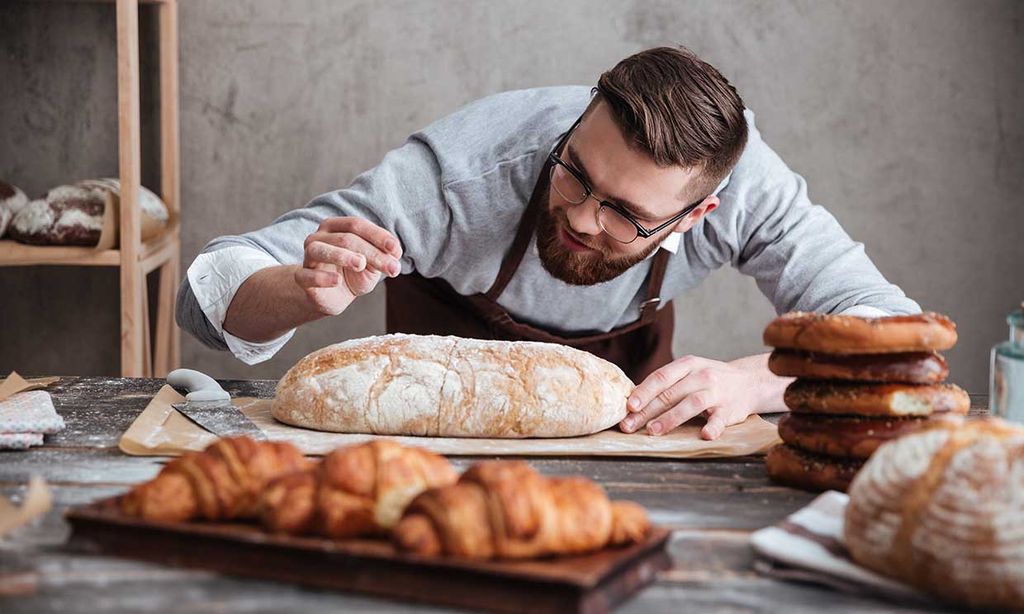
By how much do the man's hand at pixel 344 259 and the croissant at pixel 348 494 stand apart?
596mm

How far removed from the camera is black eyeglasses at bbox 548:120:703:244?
182cm

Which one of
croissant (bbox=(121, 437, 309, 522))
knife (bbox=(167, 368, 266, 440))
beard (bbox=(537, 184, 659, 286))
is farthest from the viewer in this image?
beard (bbox=(537, 184, 659, 286))

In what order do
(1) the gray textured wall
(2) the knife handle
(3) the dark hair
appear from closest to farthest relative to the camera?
(2) the knife handle → (3) the dark hair → (1) the gray textured wall

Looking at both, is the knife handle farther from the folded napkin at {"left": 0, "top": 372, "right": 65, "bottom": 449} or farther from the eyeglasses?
the eyeglasses

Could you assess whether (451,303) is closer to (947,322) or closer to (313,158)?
(313,158)

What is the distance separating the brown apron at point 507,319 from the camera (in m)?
2.21

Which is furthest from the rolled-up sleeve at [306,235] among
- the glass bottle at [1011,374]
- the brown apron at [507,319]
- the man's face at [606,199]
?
the glass bottle at [1011,374]

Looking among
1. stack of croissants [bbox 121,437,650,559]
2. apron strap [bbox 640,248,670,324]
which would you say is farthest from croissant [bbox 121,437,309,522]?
apron strap [bbox 640,248,670,324]

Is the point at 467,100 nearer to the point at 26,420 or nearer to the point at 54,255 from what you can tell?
the point at 54,255

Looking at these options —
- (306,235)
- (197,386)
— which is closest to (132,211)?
(306,235)

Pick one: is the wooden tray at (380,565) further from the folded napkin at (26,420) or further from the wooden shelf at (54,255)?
the wooden shelf at (54,255)

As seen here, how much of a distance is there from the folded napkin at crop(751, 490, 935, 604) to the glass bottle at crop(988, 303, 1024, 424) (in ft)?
0.98

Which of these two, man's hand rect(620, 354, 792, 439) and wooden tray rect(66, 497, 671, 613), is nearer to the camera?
wooden tray rect(66, 497, 671, 613)

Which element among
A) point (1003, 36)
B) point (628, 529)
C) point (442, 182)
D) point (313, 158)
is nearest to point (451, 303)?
point (442, 182)
